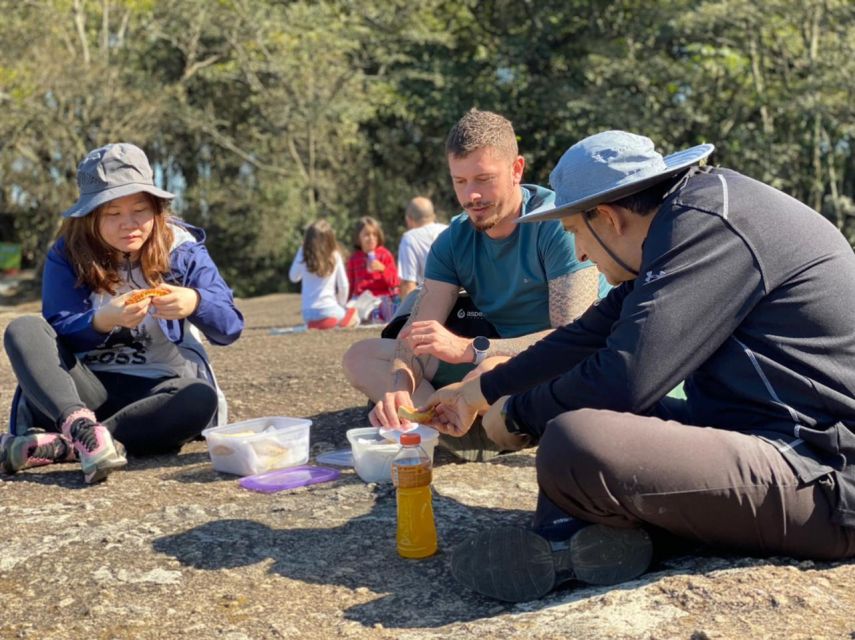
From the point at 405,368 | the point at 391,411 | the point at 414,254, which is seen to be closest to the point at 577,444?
the point at 391,411

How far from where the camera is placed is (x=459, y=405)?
9.80 ft

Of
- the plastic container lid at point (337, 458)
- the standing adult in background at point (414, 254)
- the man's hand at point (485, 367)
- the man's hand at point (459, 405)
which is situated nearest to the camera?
the man's hand at point (459, 405)

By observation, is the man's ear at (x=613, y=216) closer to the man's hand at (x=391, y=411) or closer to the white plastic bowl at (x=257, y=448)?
the man's hand at (x=391, y=411)

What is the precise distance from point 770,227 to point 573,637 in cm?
105

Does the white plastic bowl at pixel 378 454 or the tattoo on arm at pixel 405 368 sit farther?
the tattoo on arm at pixel 405 368

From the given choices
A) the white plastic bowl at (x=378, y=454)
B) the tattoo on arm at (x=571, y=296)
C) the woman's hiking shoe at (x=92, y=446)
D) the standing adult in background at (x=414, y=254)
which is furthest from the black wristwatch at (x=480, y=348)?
the standing adult in background at (x=414, y=254)

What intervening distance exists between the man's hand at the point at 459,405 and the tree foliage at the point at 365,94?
17145 millimetres

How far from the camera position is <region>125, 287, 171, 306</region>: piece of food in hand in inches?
160

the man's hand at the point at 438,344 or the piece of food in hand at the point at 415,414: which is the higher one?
the man's hand at the point at 438,344

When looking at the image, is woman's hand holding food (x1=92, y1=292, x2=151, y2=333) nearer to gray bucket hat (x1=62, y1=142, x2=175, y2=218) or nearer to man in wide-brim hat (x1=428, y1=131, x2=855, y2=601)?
gray bucket hat (x1=62, y1=142, x2=175, y2=218)

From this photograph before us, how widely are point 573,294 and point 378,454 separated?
0.95 m

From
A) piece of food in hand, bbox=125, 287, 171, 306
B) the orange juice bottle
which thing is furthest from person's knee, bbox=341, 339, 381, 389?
the orange juice bottle

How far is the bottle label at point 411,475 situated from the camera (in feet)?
9.86

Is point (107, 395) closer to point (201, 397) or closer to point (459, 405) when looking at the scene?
point (201, 397)
